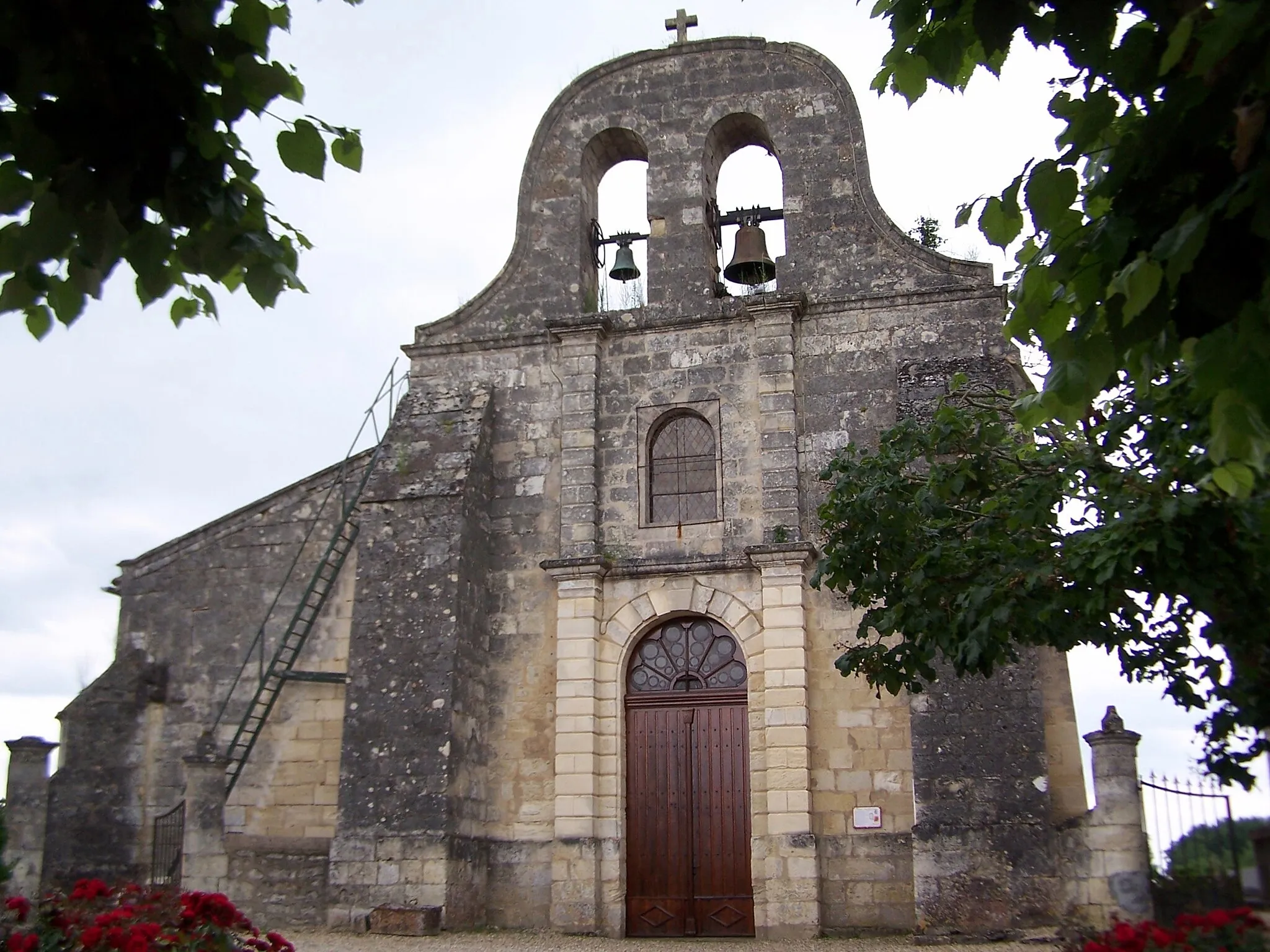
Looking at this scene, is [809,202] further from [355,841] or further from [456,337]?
[355,841]

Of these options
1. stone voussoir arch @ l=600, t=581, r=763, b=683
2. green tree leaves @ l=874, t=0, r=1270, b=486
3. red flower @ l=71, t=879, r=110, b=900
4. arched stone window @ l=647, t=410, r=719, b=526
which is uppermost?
arched stone window @ l=647, t=410, r=719, b=526

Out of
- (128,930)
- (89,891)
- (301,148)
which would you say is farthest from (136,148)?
(89,891)

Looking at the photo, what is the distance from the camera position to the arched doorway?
41.7 feet

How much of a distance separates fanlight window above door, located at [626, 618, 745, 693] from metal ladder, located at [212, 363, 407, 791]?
10.2 ft

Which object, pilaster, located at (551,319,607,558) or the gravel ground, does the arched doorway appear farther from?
pilaster, located at (551,319,607,558)

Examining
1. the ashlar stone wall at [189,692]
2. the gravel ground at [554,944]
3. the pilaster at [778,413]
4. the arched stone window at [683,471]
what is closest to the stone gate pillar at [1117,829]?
the gravel ground at [554,944]

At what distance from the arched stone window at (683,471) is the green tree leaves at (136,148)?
9937 mm

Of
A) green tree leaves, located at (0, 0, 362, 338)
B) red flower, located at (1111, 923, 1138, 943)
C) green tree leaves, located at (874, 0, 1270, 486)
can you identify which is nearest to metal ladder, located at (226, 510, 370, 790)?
red flower, located at (1111, 923, 1138, 943)

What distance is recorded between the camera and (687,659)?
44.0 ft

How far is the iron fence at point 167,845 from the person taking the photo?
13594 millimetres

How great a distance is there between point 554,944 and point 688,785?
211cm

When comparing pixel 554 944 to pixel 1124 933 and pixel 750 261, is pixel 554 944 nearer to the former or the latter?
pixel 1124 933

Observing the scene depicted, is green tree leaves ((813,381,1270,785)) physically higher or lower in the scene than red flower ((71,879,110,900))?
higher

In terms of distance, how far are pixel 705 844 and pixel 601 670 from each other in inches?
77.8
